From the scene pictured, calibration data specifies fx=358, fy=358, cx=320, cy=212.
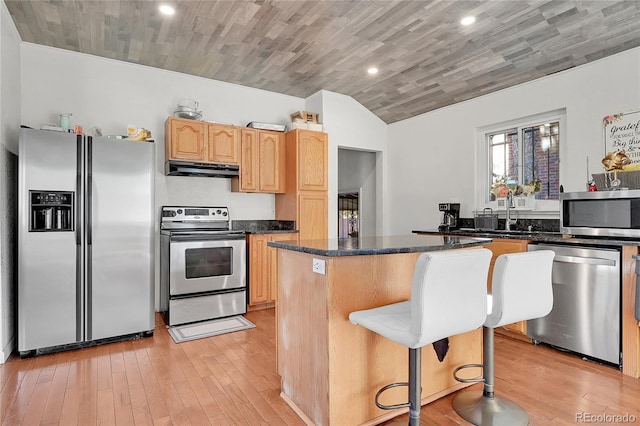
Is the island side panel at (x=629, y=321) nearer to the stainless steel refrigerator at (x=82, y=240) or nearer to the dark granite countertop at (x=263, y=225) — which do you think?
the dark granite countertop at (x=263, y=225)

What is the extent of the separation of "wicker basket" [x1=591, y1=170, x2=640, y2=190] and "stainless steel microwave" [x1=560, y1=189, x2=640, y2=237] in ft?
0.79

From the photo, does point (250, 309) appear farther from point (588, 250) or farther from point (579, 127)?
point (579, 127)

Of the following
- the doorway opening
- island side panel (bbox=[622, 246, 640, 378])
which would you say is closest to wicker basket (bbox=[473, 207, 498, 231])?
island side panel (bbox=[622, 246, 640, 378])

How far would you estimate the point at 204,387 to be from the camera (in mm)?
2365

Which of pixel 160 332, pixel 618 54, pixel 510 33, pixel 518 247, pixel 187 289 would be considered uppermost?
pixel 510 33

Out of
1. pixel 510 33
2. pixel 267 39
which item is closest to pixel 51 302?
pixel 267 39

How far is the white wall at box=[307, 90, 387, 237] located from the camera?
4.91 metres


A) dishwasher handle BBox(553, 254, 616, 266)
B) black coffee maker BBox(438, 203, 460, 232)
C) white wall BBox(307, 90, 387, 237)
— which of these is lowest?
dishwasher handle BBox(553, 254, 616, 266)

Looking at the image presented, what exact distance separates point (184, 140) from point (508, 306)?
11.5 feet

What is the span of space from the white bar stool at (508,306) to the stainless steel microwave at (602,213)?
1.12 m

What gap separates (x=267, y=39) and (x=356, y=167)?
3.33m

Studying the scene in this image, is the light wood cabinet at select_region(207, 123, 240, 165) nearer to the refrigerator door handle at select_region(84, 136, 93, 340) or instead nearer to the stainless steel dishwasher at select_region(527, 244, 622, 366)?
the refrigerator door handle at select_region(84, 136, 93, 340)

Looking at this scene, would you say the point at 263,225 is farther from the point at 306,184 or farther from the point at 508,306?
the point at 508,306

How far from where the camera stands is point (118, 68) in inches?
154
